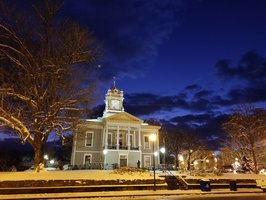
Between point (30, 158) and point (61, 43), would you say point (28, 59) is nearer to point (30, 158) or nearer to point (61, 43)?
point (61, 43)

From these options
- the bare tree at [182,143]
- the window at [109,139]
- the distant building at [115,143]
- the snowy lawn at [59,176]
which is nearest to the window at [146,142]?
the distant building at [115,143]

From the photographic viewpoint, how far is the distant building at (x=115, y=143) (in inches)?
1652

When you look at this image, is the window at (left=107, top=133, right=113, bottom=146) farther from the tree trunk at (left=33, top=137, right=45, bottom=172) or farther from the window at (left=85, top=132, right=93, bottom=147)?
the tree trunk at (left=33, top=137, right=45, bottom=172)

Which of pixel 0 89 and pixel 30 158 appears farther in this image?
pixel 30 158

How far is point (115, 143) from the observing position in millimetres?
45000

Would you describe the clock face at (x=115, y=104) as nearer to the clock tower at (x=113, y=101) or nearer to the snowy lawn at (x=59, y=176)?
the clock tower at (x=113, y=101)

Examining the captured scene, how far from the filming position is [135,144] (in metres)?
44.9

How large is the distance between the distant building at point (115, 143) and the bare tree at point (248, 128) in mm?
14196

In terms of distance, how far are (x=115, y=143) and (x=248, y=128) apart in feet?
76.7

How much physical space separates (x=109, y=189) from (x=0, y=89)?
38.1ft

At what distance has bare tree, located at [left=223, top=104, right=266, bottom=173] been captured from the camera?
3572 cm

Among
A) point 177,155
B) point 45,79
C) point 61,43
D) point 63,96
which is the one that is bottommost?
point 177,155

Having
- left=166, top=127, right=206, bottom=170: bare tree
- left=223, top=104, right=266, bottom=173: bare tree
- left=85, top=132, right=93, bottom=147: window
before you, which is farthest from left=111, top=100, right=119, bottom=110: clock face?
left=223, top=104, right=266, bottom=173: bare tree

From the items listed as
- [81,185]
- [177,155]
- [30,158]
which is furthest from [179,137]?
[30,158]
